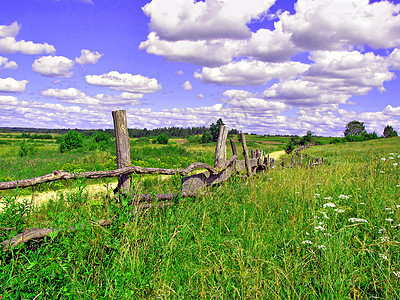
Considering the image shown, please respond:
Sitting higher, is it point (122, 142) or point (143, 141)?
point (122, 142)

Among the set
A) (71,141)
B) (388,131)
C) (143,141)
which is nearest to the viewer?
(71,141)

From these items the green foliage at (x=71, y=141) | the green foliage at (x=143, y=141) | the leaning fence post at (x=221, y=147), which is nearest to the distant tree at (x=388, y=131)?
the green foliage at (x=143, y=141)

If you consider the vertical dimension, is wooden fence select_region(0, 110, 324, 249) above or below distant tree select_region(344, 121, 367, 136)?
below

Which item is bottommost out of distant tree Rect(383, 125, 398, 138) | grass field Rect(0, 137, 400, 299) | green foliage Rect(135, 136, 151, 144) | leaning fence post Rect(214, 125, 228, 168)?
grass field Rect(0, 137, 400, 299)

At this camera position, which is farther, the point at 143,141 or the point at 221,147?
the point at 143,141

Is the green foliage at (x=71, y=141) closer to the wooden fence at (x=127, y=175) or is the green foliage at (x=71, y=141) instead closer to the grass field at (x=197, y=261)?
the wooden fence at (x=127, y=175)

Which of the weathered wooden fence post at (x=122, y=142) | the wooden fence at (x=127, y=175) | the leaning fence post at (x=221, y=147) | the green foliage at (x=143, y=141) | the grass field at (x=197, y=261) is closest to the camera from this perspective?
the grass field at (x=197, y=261)

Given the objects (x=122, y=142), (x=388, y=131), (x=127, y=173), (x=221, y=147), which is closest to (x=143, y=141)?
(x=221, y=147)

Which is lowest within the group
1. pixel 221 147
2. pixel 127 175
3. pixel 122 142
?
pixel 127 175

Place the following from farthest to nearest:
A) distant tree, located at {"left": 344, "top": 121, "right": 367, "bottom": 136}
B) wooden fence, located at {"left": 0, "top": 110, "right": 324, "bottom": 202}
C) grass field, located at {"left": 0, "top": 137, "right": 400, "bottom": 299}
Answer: distant tree, located at {"left": 344, "top": 121, "right": 367, "bottom": 136}
wooden fence, located at {"left": 0, "top": 110, "right": 324, "bottom": 202}
grass field, located at {"left": 0, "top": 137, "right": 400, "bottom": 299}

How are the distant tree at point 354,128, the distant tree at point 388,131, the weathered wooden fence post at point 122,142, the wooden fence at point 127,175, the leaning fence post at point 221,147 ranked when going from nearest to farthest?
the wooden fence at point 127,175
the weathered wooden fence post at point 122,142
the leaning fence post at point 221,147
the distant tree at point 388,131
the distant tree at point 354,128

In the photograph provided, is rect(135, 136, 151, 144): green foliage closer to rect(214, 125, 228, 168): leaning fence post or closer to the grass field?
rect(214, 125, 228, 168): leaning fence post

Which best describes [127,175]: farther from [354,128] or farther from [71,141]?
[354,128]

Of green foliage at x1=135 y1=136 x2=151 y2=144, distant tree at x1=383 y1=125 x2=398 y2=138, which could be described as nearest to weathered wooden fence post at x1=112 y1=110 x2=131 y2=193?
green foliage at x1=135 y1=136 x2=151 y2=144
